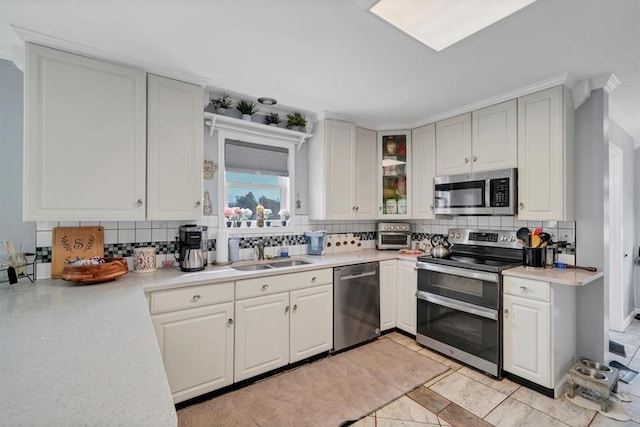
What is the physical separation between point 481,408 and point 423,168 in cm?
234

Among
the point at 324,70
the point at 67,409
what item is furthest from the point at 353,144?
the point at 67,409

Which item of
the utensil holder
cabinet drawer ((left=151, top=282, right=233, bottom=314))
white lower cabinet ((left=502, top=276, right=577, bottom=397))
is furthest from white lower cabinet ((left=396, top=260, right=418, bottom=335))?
cabinet drawer ((left=151, top=282, right=233, bottom=314))

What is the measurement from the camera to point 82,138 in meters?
1.87

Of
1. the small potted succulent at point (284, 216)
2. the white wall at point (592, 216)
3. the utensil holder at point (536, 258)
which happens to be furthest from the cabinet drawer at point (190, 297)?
the white wall at point (592, 216)

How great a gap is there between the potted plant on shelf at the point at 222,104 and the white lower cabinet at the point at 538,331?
9.25 feet

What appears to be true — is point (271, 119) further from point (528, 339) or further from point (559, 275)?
point (528, 339)

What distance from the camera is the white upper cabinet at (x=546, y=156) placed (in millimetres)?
2312

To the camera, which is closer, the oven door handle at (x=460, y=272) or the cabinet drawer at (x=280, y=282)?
the cabinet drawer at (x=280, y=282)

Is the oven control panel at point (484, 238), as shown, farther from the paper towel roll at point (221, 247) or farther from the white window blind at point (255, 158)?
the paper towel roll at point (221, 247)

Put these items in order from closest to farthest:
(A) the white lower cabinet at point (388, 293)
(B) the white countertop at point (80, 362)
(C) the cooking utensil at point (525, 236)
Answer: (B) the white countertop at point (80, 362), (C) the cooking utensil at point (525, 236), (A) the white lower cabinet at point (388, 293)

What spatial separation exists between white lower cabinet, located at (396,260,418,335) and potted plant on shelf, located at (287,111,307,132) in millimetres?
1838

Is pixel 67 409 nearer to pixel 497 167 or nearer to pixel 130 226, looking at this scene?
pixel 130 226

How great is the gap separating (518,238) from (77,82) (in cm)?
359

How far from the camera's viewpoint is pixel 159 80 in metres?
2.15
